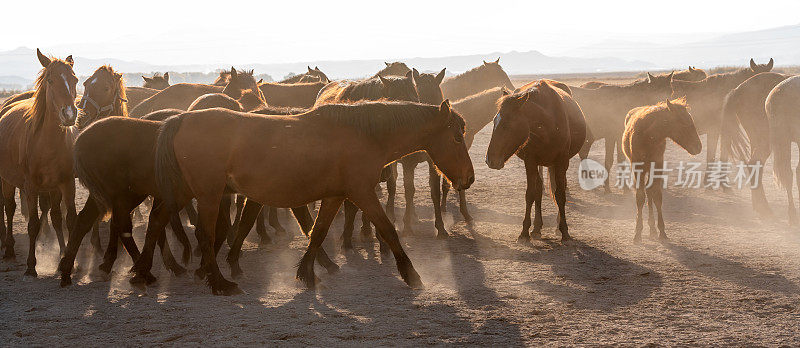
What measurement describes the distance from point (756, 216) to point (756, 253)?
2.69 metres

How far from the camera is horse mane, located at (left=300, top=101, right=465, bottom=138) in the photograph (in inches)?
264

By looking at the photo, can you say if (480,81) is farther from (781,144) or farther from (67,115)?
(67,115)

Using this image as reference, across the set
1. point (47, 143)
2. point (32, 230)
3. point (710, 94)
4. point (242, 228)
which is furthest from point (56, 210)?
point (710, 94)

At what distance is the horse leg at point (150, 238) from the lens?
22.4ft

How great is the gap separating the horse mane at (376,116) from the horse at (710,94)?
30.0ft

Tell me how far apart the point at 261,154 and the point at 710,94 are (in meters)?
11.0

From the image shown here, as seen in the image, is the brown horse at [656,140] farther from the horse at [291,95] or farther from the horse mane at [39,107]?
the horse mane at [39,107]

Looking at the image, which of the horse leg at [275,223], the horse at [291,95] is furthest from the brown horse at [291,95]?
the horse leg at [275,223]

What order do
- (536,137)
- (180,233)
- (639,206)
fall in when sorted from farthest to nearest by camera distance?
(639,206) < (536,137) < (180,233)

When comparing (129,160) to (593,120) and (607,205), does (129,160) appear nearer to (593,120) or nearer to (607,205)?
(607,205)

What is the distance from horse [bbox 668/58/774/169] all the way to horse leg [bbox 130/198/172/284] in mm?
10844

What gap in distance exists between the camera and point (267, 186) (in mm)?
6426

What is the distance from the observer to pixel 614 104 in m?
14.3

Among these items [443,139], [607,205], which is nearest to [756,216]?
[607,205]
